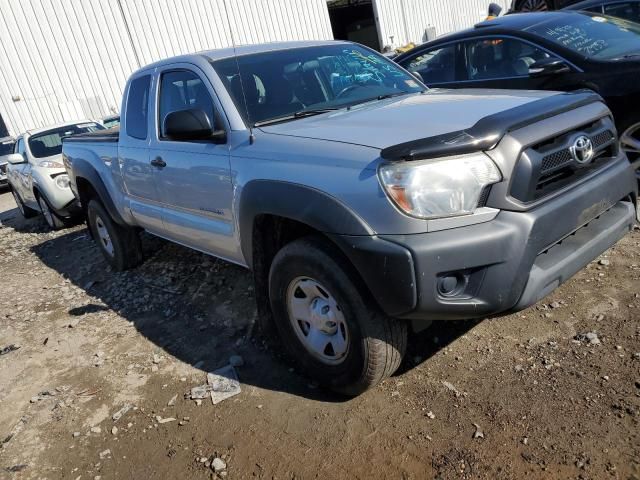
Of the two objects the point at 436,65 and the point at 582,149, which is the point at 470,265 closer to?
the point at 582,149

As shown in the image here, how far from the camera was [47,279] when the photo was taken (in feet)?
19.8

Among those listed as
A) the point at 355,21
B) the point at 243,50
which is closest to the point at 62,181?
the point at 243,50

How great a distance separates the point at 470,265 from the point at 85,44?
17.2 meters

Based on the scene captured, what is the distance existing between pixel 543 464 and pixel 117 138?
13.4 ft

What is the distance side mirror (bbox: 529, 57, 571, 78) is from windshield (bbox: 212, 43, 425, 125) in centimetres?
138

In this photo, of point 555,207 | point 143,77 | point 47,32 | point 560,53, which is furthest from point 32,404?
point 47,32

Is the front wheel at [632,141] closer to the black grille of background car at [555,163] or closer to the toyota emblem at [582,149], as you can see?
the black grille of background car at [555,163]

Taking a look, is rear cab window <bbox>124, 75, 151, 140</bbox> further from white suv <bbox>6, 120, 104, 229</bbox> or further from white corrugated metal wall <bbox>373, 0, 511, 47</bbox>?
white corrugated metal wall <bbox>373, 0, 511, 47</bbox>

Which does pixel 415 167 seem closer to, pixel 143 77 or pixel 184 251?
pixel 143 77

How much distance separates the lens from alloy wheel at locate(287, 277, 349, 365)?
2707 millimetres

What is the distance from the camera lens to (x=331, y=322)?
108 inches

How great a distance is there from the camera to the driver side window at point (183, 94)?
11.3 ft

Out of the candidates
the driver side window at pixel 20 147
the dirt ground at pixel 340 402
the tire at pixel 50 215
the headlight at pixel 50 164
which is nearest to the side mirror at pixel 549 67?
the dirt ground at pixel 340 402

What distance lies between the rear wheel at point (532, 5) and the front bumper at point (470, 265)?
9.34 meters
